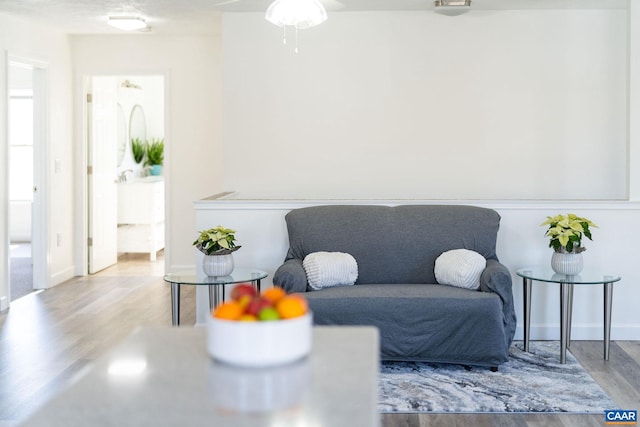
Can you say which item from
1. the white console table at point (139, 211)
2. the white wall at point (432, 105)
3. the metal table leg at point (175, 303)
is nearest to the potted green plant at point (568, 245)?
the white wall at point (432, 105)

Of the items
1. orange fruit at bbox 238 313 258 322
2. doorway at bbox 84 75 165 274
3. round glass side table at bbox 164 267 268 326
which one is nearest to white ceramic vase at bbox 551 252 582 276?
round glass side table at bbox 164 267 268 326

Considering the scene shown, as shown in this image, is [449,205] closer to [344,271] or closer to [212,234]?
[344,271]

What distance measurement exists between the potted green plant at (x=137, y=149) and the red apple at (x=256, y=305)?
810 centimetres

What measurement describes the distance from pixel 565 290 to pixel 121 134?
20.6 feet

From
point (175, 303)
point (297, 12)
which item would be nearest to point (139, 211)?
point (297, 12)

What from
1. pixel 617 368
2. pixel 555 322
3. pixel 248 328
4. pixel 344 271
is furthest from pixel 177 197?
pixel 248 328

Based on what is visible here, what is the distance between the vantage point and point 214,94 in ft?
24.0

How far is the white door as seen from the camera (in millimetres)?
7578

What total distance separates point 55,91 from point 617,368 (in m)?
5.23

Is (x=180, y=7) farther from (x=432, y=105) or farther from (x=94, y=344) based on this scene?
(x=94, y=344)

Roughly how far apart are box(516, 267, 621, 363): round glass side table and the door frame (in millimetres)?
3879

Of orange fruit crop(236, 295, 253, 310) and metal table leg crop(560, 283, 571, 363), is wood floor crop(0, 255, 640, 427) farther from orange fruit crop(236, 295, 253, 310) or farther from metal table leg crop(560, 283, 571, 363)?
orange fruit crop(236, 295, 253, 310)

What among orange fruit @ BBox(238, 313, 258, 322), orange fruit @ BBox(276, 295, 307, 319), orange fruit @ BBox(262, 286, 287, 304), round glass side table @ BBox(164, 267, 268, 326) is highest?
orange fruit @ BBox(262, 286, 287, 304)

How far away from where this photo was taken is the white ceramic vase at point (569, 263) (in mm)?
4508
